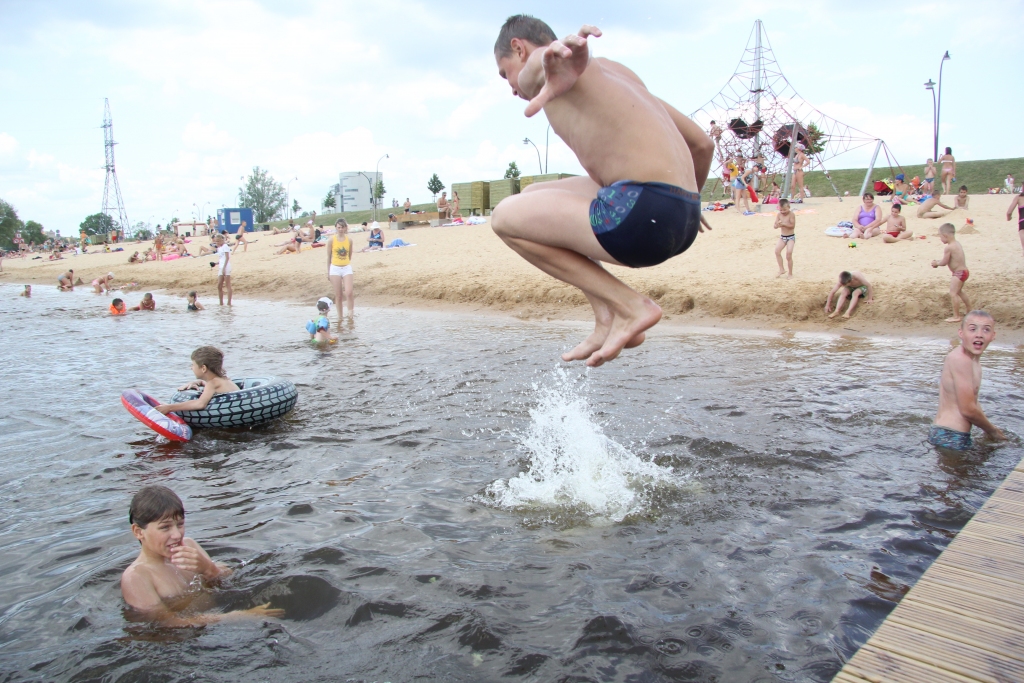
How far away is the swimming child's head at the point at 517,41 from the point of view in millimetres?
3297

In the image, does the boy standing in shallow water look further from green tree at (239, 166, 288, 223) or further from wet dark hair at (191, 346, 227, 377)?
green tree at (239, 166, 288, 223)

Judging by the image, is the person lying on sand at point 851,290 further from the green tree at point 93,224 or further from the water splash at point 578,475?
the green tree at point 93,224

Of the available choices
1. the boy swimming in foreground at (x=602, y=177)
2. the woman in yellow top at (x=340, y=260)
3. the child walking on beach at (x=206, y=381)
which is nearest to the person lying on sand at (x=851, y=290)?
the woman in yellow top at (x=340, y=260)

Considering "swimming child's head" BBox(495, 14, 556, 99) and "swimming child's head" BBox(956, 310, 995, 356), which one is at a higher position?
"swimming child's head" BBox(495, 14, 556, 99)

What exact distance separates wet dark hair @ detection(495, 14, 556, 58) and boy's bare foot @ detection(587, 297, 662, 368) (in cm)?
136

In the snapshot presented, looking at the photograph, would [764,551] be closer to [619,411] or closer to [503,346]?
[619,411]

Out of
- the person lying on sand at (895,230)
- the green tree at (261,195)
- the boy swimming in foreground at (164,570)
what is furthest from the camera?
the green tree at (261,195)

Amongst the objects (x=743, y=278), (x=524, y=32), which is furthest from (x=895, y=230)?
(x=524, y=32)

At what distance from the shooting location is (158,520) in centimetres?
391

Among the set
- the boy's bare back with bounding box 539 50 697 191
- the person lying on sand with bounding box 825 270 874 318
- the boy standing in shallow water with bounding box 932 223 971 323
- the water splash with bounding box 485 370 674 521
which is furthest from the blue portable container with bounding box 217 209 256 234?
the boy's bare back with bounding box 539 50 697 191

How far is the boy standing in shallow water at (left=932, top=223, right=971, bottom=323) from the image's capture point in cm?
1184

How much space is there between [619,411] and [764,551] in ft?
11.9

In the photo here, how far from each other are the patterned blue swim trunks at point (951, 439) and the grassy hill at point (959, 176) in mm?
30294

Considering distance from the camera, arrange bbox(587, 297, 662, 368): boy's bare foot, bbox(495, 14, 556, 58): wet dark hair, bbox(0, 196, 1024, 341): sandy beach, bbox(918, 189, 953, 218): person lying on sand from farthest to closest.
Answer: bbox(918, 189, 953, 218): person lying on sand < bbox(0, 196, 1024, 341): sandy beach < bbox(587, 297, 662, 368): boy's bare foot < bbox(495, 14, 556, 58): wet dark hair
